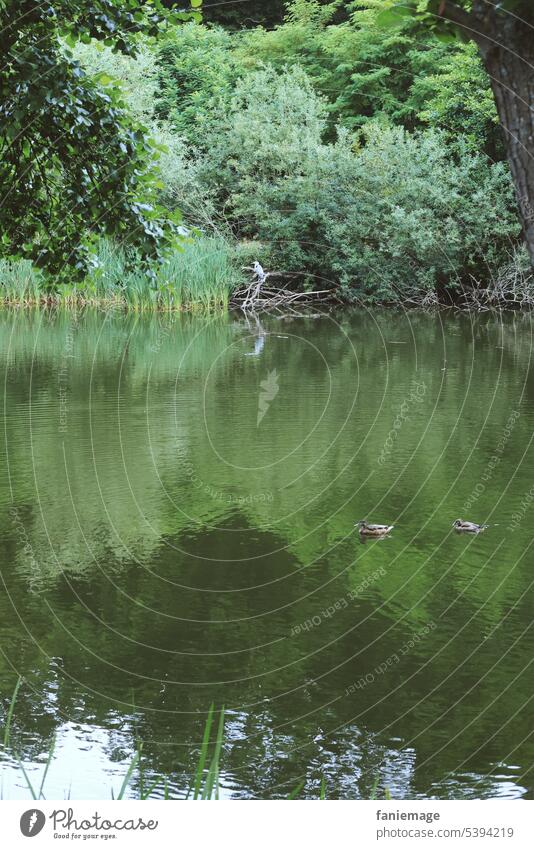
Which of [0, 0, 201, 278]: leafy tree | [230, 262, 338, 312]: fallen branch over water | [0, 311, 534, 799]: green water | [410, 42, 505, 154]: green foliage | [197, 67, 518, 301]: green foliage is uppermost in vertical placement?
[410, 42, 505, 154]: green foliage

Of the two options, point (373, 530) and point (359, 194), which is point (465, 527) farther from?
point (359, 194)

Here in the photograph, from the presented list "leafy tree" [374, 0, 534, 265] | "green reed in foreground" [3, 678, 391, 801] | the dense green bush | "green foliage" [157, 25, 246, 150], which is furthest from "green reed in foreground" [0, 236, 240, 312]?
"leafy tree" [374, 0, 534, 265]

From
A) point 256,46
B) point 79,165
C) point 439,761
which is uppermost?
point 256,46

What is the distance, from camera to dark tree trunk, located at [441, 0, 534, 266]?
2486 millimetres

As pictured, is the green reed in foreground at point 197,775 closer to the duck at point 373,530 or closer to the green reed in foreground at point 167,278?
the duck at point 373,530

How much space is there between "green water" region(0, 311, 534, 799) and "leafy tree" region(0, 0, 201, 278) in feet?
7.35

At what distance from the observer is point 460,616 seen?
6562 mm

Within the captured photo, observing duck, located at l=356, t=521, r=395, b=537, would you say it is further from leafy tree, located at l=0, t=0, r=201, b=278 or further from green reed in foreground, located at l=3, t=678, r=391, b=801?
green reed in foreground, located at l=3, t=678, r=391, b=801

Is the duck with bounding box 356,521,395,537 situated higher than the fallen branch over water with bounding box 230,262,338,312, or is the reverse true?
the fallen branch over water with bounding box 230,262,338,312

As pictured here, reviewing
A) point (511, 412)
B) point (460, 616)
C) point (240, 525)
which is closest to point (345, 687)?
point (460, 616)

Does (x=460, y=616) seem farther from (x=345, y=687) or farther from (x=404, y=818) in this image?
(x=404, y=818)

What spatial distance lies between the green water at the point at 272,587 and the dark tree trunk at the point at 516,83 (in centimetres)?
286

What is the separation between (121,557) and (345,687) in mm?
2666

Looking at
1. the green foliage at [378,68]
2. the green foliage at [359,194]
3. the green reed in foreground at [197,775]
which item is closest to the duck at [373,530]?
the green reed in foreground at [197,775]
